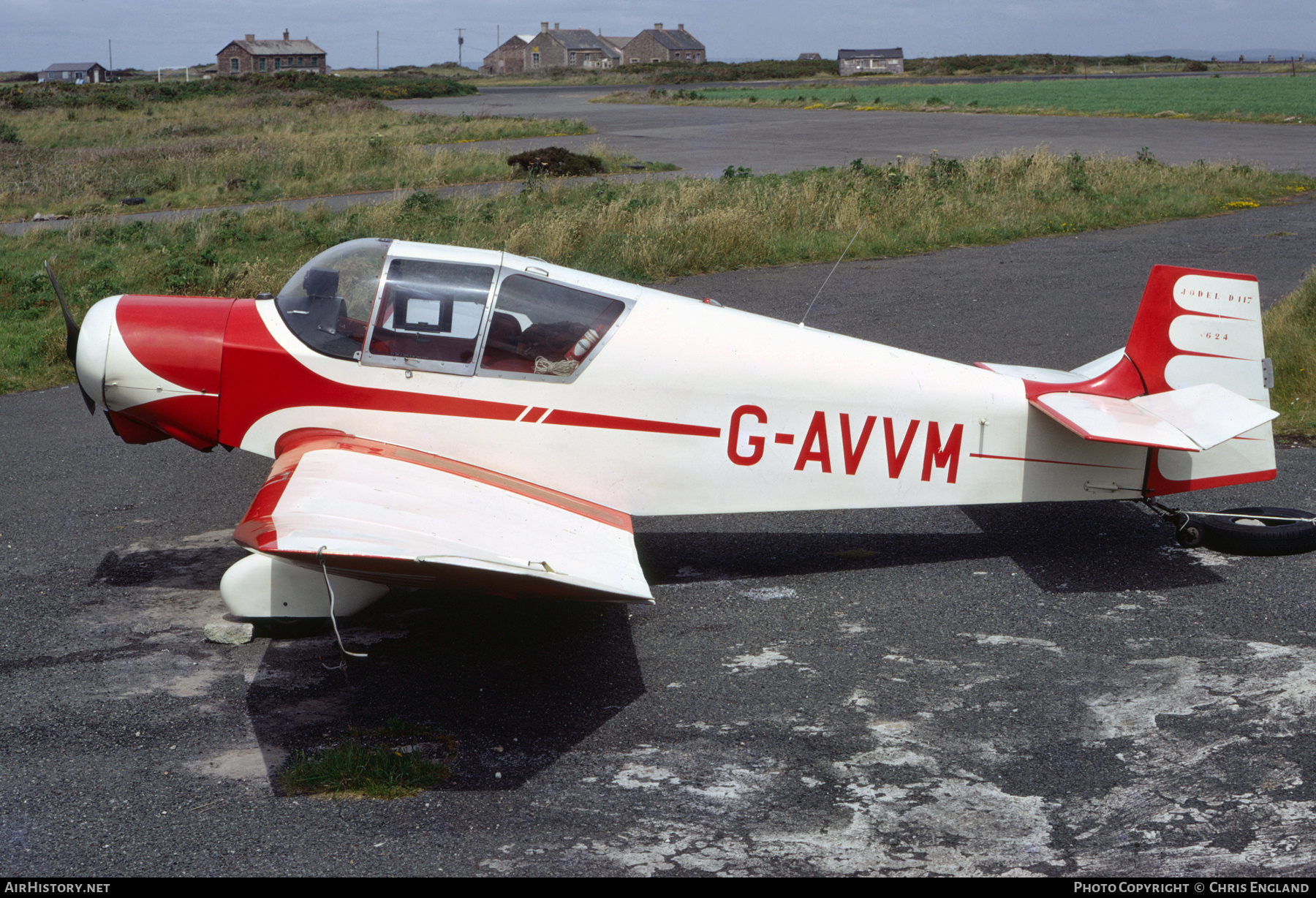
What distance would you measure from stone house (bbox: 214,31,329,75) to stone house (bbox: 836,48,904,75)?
201 ft

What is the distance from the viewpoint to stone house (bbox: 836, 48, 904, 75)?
4604 inches

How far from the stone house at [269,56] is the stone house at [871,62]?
61261 millimetres

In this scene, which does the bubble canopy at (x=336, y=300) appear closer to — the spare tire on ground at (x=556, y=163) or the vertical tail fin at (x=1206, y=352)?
the vertical tail fin at (x=1206, y=352)

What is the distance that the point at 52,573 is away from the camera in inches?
236

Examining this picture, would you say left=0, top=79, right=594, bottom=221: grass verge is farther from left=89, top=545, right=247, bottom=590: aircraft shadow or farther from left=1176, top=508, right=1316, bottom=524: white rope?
left=1176, top=508, right=1316, bottom=524: white rope

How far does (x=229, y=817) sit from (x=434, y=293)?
276cm

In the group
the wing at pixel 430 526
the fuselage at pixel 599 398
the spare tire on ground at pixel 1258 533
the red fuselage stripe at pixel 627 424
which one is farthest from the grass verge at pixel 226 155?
the spare tire on ground at pixel 1258 533

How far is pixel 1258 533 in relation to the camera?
6227 millimetres

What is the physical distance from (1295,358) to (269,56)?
425 feet

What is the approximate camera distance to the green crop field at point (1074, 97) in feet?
157

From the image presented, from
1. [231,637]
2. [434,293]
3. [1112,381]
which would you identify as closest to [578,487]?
[434,293]

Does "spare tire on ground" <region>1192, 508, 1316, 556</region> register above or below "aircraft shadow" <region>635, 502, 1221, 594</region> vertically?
above

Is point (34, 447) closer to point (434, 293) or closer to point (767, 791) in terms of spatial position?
point (434, 293)

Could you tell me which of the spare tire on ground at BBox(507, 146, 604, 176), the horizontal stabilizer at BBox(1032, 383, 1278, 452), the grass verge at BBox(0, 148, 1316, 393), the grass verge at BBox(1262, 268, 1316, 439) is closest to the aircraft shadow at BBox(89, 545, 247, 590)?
the horizontal stabilizer at BBox(1032, 383, 1278, 452)
